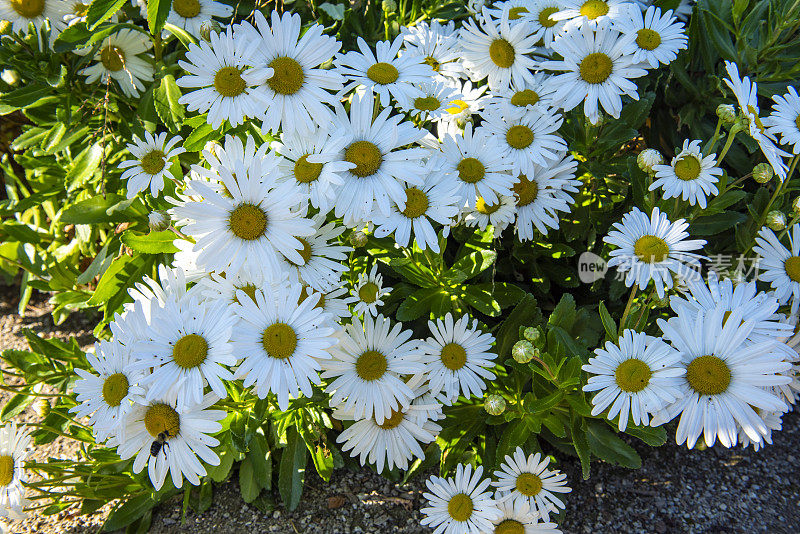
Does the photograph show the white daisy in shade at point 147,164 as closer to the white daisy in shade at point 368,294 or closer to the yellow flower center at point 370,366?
the white daisy in shade at point 368,294

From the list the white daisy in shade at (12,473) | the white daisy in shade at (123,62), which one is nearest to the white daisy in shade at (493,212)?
the white daisy in shade at (123,62)

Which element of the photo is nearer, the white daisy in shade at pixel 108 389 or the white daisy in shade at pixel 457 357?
the white daisy in shade at pixel 108 389

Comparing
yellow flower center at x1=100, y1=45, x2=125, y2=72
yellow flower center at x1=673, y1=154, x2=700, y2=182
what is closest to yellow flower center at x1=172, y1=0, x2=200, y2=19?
yellow flower center at x1=100, y1=45, x2=125, y2=72

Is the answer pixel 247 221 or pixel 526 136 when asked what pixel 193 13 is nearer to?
pixel 247 221

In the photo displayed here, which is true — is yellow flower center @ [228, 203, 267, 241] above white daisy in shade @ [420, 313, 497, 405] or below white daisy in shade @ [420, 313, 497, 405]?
below

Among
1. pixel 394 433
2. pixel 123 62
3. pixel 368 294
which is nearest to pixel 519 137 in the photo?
pixel 368 294

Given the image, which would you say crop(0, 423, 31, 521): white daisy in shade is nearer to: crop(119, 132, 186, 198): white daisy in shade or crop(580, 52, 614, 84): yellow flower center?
crop(119, 132, 186, 198): white daisy in shade

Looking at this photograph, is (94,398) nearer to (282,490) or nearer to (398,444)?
(282,490)

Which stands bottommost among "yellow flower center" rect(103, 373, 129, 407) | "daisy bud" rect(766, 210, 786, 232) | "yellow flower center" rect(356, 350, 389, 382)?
"yellow flower center" rect(103, 373, 129, 407)
